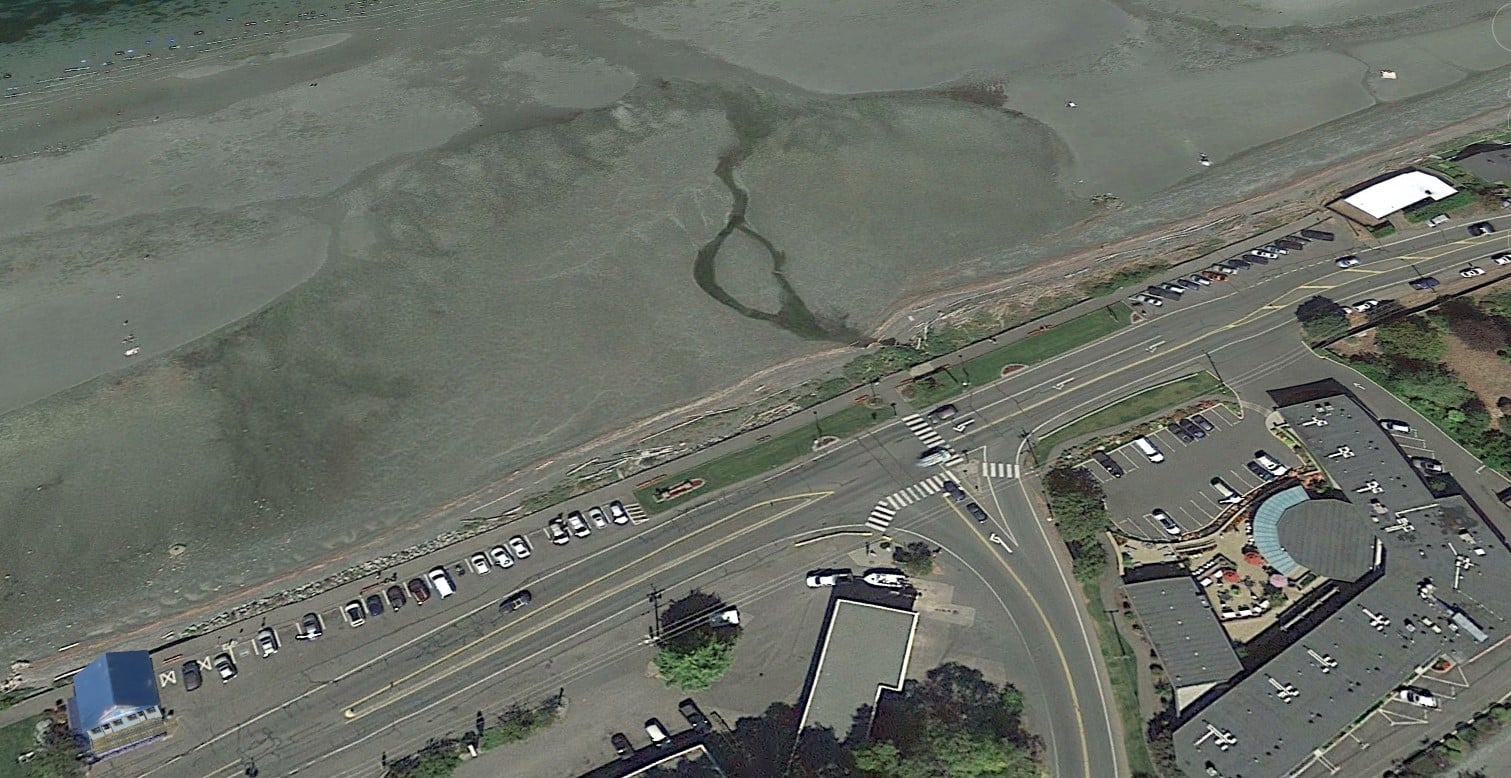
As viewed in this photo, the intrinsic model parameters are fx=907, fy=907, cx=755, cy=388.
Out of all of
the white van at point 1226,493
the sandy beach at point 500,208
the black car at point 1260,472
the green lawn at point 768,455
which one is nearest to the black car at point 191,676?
the sandy beach at point 500,208

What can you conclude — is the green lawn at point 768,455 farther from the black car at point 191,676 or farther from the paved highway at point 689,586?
the black car at point 191,676

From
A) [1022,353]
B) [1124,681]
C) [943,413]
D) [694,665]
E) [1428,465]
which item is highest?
[1022,353]

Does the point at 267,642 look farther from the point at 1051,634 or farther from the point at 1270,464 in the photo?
the point at 1270,464

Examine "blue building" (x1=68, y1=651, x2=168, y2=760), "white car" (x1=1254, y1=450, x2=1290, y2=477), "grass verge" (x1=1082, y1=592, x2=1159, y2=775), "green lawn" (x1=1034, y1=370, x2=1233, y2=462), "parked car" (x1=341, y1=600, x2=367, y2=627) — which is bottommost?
"grass verge" (x1=1082, y1=592, x2=1159, y2=775)

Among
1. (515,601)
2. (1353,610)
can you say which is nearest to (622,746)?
(515,601)

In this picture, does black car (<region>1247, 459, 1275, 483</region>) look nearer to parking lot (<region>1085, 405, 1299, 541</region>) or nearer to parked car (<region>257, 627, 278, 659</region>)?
parking lot (<region>1085, 405, 1299, 541</region>)

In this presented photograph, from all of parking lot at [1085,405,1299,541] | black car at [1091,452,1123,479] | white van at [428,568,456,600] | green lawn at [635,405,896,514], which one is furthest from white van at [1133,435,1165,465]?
white van at [428,568,456,600]

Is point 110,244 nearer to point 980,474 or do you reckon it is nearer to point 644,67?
point 644,67
